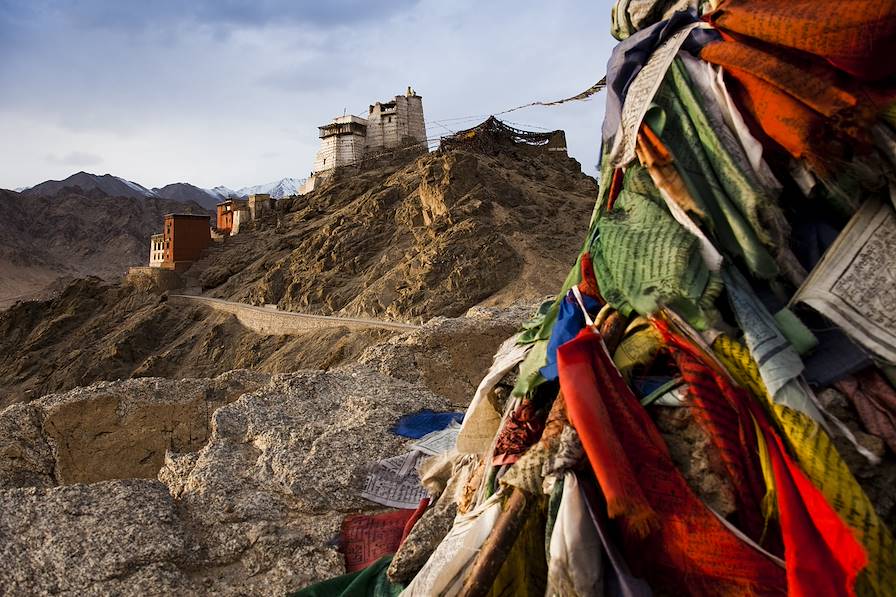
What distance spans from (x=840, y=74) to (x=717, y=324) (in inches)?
29.0

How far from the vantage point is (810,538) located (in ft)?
5.05

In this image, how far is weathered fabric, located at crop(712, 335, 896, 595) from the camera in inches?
57.4

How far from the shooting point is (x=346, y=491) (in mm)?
3232

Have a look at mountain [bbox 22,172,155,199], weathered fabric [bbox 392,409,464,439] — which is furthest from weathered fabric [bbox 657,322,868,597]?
mountain [bbox 22,172,155,199]


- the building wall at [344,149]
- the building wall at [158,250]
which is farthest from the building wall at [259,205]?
the building wall at [158,250]

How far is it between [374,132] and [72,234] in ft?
107

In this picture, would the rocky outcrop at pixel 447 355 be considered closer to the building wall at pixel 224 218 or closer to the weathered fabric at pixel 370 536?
the weathered fabric at pixel 370 536

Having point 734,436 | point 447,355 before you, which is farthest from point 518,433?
point 447,355

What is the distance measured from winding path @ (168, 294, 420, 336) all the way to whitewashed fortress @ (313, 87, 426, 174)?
12.2 m

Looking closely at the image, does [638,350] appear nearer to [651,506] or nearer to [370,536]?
[651,506]

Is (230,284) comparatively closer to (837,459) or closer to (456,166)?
(456,166)

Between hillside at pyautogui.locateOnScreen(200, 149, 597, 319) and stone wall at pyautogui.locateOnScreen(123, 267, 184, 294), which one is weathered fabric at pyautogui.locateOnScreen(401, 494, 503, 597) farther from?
stone wall at pyautogui.locateOnScreen(123, 267, 184, 294)

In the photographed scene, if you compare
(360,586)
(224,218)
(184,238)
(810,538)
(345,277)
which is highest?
(224,218)

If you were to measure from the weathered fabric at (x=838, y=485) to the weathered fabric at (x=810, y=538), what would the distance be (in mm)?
18
